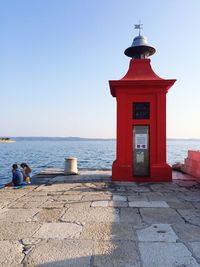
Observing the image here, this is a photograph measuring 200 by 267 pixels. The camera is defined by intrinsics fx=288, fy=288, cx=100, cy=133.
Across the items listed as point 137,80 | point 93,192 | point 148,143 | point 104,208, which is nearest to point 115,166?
point 148,143

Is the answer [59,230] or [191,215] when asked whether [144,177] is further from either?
[59,230]

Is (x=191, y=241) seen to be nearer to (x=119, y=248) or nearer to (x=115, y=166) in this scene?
(x=119, y=248)

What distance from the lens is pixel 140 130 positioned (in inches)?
437

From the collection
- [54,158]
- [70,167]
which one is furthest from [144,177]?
[54,158]

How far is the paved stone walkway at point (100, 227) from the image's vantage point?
3.87m

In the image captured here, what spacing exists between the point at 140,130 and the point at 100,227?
6.37 meters

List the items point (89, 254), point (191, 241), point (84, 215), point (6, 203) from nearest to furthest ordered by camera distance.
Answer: point (89, 254) < point (191, 241) < point (84, 215) < point (6, 203)

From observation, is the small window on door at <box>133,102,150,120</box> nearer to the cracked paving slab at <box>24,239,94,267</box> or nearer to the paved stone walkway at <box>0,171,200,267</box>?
the paved stone walkway at <box>0,171,200,267</box>

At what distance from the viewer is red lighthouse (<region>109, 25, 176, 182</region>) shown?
11.0 metres

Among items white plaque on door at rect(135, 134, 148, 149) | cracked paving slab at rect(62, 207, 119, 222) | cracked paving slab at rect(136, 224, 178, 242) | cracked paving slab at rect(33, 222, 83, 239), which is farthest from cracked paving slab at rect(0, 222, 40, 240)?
white plaque on door at rect(135, 134, 148, 149)

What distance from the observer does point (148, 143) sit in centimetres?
1108

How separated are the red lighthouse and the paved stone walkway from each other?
2069 mm

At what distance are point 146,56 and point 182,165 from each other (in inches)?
217

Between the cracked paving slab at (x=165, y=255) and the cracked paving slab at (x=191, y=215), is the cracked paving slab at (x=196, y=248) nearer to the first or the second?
the cracked paving slab at (x=165, y=255)
